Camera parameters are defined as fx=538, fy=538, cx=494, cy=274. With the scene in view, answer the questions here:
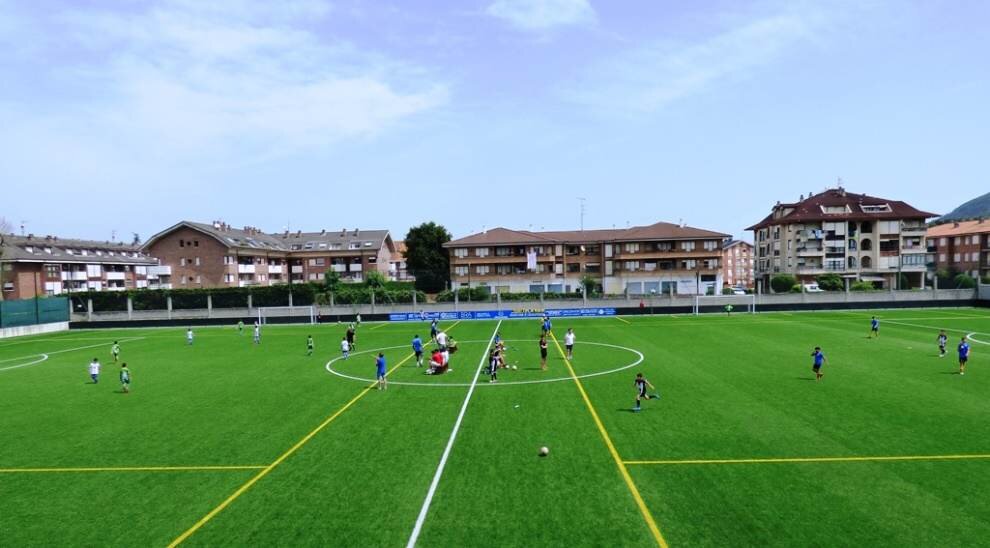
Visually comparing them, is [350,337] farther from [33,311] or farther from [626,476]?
[33,311]

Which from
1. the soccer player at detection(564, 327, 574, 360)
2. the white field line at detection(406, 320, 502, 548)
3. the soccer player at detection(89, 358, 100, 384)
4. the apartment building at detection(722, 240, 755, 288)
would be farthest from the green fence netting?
the apartment building at detection(722, 240, 755, 288)

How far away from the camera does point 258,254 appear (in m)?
103

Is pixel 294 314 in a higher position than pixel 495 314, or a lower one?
higher

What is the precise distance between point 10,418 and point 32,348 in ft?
107

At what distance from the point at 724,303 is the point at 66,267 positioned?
337ft

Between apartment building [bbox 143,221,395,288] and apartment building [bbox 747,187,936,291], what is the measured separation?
75354mm

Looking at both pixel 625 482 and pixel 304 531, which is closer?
pixel 304 531

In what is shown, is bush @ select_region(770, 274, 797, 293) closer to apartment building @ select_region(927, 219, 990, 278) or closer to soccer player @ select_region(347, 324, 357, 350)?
apartment building @ select_region(927, 219, 990, 278)

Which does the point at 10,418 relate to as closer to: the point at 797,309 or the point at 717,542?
the point at 717,542

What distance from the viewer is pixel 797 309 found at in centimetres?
6538

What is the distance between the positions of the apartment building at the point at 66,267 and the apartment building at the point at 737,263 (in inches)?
5020

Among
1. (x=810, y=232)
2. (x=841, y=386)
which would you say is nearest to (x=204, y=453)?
(x=841, y=386)

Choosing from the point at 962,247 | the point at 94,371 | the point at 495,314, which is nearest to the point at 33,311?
the point at 94,371

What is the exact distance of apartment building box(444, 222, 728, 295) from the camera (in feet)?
291
